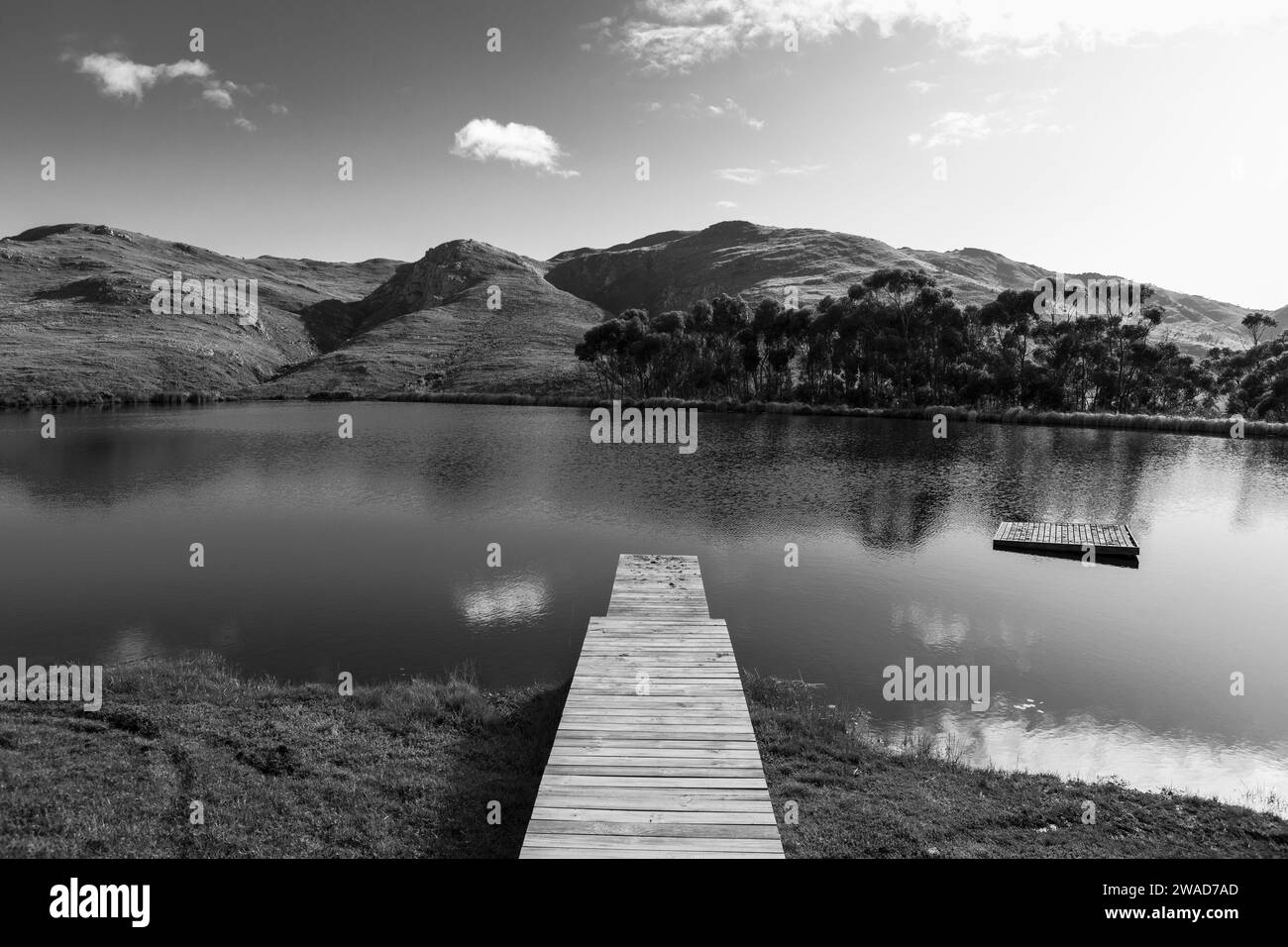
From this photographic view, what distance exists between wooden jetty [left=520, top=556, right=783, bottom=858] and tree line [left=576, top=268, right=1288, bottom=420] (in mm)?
95871

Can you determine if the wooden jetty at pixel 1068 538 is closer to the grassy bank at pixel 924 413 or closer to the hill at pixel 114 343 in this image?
the grassy bank at pixel 924 413

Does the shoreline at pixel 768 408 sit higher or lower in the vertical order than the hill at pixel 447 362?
lower

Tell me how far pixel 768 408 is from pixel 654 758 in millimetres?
97374

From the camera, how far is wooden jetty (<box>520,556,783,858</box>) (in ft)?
36.2

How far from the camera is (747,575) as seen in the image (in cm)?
3038

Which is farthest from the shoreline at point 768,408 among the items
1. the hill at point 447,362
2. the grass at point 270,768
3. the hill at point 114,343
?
the grass at point 270,768

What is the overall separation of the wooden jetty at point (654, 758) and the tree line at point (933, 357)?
95.9 m

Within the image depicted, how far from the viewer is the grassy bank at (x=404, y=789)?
11.8 metres

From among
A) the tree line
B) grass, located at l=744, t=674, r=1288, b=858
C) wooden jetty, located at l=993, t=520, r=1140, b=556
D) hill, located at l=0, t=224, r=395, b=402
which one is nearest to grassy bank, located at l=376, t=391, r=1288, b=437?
the tree line

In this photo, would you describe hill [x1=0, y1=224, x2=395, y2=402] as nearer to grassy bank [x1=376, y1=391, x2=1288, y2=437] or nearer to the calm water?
grassy bank [x1=376, y1=391, x2=1288, y2=437]

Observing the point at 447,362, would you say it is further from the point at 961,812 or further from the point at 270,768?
the point at 961,812

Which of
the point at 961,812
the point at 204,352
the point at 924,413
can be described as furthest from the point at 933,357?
the point at 204,352

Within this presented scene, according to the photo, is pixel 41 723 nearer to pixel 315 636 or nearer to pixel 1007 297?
pixel 315 636

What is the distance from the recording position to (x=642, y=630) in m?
21.5
